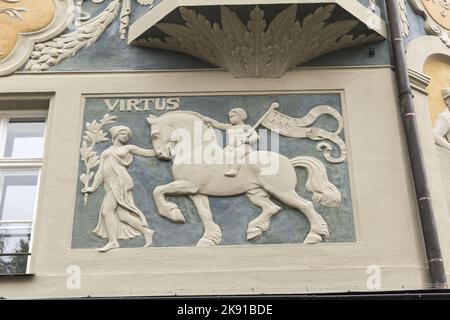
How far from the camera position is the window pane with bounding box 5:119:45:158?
8648 mm

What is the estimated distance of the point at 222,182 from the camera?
26.7 ft

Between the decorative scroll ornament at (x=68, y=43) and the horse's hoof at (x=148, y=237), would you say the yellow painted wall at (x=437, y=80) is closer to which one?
the horse's hoof at (x=148, y=237)

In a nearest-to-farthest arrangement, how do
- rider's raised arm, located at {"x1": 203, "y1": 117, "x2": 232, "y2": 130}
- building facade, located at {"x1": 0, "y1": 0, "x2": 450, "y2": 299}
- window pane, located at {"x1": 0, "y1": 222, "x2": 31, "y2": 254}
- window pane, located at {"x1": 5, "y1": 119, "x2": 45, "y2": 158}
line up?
building facade, located at {"x1": 0, "y1": 0, "x2": 450, "y2": 299}, window pane, located at {"x1": 0, "y1": 222, "x2": 31, "y2": 254}, rider's raised arm, located at {"x1": 203, "y1": 117, "x2": 232, "y2": 130}, window pane, located at {"x1": 5, "y1": 119, "x2": 45, "y2": 158}

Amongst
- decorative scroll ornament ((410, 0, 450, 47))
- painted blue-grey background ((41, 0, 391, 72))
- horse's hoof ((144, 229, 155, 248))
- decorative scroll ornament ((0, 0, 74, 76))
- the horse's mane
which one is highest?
decorative scroll ornament ((410, 0, 450, 47))

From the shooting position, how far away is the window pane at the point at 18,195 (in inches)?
326

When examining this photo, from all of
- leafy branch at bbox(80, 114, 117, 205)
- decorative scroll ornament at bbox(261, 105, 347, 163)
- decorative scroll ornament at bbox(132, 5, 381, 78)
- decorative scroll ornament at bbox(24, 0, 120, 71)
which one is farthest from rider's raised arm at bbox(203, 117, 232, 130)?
decorative scroll ornament at bbox(24, 0, 120, 71)

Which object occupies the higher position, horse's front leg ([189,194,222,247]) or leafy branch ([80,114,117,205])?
leafy branch ([80,114,117,205])

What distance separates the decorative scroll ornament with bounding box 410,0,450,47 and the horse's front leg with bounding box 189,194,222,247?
12.9 ft

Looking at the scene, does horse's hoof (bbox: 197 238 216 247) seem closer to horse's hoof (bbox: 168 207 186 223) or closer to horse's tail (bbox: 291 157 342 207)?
horse's hoof (bbox: 168 207 186 223)

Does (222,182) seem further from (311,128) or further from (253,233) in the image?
(311,128)

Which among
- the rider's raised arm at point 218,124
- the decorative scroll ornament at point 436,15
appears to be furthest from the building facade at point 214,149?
the decorative scroll ornament at point 436,15

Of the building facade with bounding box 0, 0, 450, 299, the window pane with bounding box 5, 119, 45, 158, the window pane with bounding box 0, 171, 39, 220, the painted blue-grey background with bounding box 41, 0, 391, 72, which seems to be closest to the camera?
the building facade with bounding box 0, 0, 450, 299

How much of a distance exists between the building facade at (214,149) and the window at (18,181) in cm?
2
